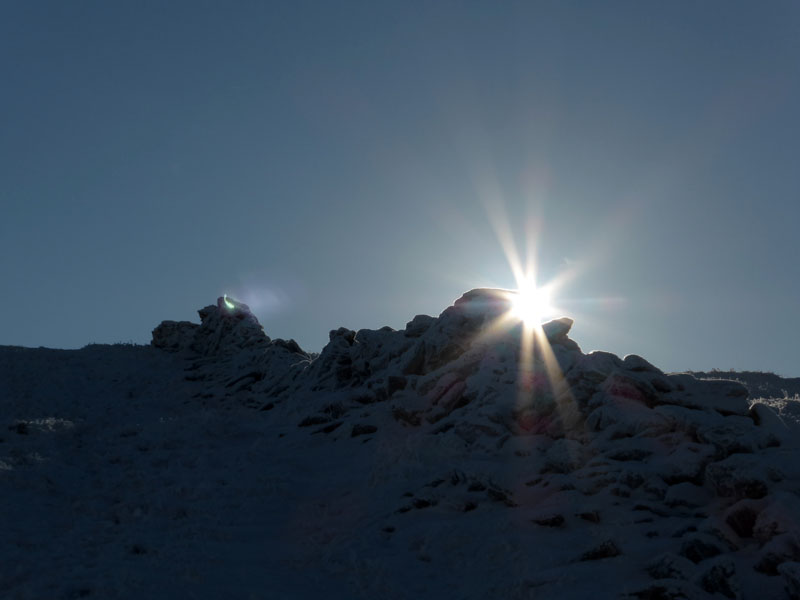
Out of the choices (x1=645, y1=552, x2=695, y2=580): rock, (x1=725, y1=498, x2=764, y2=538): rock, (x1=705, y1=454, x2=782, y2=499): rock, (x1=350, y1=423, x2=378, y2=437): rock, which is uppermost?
(x1=350, y1=423, x2=378, y2=437): rock

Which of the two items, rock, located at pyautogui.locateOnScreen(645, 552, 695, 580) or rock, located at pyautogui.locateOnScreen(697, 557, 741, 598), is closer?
rock, located at pyautogui.locateOnScreen(697, 557, 741, 598)

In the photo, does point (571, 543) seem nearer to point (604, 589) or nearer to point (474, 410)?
point (604, 589)

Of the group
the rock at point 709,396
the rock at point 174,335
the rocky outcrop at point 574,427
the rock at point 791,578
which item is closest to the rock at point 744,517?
the rocky outcrop at point 574,427

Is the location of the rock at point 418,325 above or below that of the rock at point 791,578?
above

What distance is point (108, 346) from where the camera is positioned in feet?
134

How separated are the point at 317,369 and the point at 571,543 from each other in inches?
654

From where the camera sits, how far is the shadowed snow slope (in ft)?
32.0

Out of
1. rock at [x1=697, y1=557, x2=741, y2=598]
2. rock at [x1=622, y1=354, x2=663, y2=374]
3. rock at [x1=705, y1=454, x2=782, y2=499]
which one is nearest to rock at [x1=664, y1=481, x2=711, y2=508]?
rock at [x1=705, y1=454, x2=782, y2=499]

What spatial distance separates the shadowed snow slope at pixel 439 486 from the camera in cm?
975

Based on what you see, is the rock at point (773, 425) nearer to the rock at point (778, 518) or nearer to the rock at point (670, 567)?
the rock at point (778, 518)

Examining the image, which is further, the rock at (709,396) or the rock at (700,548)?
the rock at (709,396)

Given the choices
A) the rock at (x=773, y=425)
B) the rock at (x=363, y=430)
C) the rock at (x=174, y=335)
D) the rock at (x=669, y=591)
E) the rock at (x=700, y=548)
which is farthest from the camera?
the rock at (x=174, y=335)

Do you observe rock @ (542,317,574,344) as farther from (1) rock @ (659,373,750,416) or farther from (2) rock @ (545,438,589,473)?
(2) rock @ (545,438,589,473)

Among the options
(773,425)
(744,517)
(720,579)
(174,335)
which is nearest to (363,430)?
(773,425)
